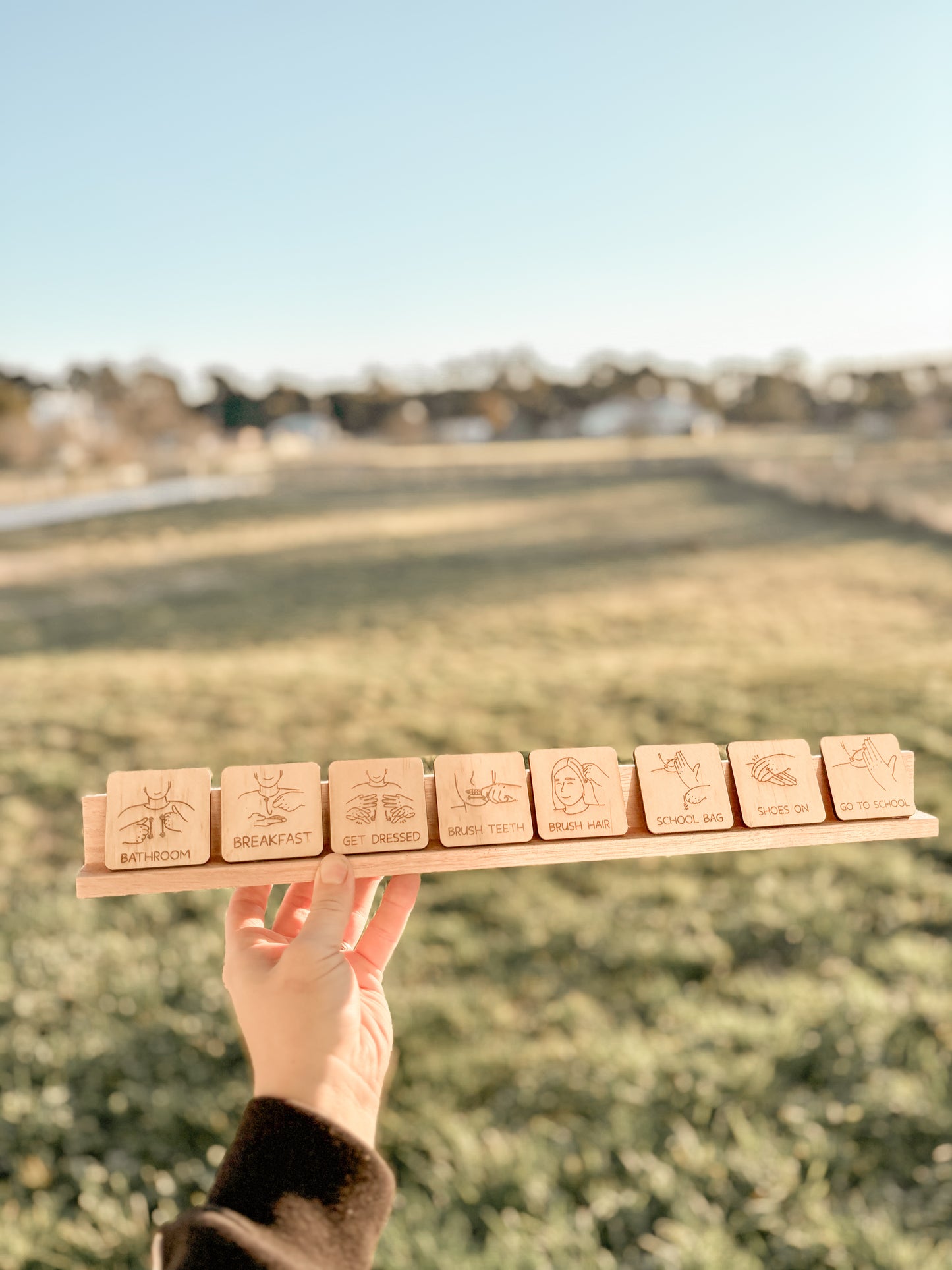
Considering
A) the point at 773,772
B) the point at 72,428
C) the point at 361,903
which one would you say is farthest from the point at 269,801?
the point at 72,428

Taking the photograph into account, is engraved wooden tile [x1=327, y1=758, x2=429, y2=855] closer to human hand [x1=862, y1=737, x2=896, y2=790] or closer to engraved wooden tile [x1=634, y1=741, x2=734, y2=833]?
engraved wooden tile [x1=634, y1=741, x2=734, y2=833]

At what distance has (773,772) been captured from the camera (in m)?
1.74

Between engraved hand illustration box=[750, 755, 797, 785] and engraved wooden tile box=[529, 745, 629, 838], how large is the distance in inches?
11.4

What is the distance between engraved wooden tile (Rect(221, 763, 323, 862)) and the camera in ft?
5.13

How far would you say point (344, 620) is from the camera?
12.6 meters

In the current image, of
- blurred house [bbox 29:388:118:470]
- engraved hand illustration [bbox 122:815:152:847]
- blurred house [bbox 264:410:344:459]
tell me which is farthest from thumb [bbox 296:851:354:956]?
blurred house [bbox 264:410:344:459]

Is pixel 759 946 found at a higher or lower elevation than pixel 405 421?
lower

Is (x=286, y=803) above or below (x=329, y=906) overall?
above

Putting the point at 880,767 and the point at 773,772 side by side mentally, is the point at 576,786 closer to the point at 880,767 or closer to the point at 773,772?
the point at 773,772

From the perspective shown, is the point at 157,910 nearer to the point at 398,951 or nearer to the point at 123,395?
the point at 398,951

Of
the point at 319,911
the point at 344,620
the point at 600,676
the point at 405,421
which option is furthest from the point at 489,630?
the point at 405,421

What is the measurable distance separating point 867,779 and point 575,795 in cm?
61

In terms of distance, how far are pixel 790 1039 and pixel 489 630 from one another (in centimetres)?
841

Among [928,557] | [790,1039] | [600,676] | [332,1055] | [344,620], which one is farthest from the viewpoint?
[928,557]
